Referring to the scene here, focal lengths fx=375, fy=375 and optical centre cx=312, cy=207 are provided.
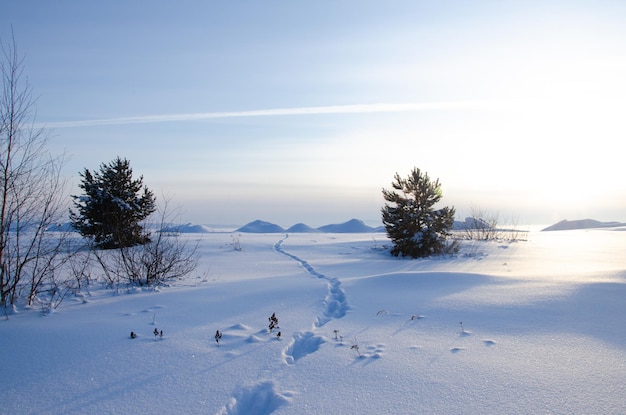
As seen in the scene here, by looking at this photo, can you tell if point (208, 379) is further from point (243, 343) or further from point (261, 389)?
point (243, 343)

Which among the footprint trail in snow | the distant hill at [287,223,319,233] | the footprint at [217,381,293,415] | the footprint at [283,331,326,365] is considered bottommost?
the footprint at [217,381,293,415]

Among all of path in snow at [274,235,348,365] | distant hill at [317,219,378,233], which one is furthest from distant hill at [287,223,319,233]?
path in snow at [274,235,348,365]

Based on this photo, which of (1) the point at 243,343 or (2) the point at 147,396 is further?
(1) the point at 243,343

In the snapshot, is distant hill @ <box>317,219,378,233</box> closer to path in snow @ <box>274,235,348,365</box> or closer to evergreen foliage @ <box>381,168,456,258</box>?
evergreen foliage @ <box>381,168,456,258</box>

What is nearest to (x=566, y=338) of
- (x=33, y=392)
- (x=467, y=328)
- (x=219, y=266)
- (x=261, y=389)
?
(x=467, y=328)

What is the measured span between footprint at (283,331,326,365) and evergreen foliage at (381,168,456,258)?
27.3 ft

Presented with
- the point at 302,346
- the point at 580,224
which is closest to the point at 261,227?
the point at 580,224

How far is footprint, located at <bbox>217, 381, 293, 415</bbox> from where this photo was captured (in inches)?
97.0

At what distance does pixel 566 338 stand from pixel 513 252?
29.3ft

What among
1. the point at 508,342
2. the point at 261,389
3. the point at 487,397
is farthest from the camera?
the point at 508,342

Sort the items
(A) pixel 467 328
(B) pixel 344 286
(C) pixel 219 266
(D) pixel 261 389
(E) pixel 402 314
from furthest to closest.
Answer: (C) pixel 219 266 → (B) pixel 344 286 → (E) pixel 402 314 → (A) pixel 467 328 → (D) pixel 261 389

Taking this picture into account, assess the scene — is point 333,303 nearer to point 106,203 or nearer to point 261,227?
point 106,203

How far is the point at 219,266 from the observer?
9.05 meters

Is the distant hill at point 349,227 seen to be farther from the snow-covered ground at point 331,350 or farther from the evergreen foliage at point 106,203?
the snow-covered ground at point 331,350
